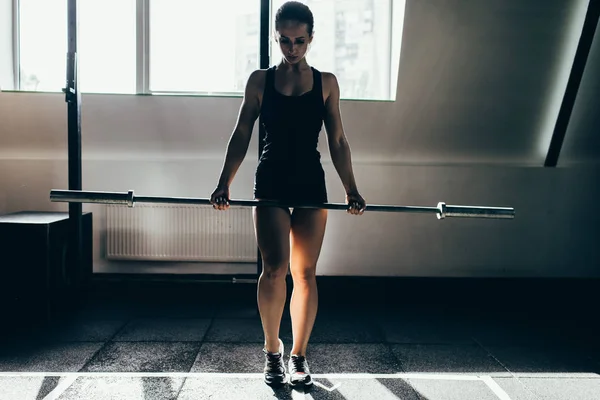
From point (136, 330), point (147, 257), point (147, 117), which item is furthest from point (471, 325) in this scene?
point (147, 117)

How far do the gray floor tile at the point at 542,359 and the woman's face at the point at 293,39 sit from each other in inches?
71.9

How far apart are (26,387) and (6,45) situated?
8.66 ft

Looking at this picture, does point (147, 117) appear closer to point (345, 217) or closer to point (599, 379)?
point (345, 217)

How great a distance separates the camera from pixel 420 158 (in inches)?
148

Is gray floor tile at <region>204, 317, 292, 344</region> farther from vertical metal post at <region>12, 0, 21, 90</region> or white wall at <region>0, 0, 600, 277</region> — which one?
vertical metal post at <region>12, 0, 21, 90</region>

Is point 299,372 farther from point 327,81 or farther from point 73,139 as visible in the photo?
point 73,139

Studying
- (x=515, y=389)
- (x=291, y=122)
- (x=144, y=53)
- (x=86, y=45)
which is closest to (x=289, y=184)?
(x=291, y=122)

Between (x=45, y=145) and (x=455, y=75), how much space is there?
3.07 meters

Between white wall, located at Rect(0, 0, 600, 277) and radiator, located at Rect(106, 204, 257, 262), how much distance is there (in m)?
0.13

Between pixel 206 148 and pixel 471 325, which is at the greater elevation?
pixel 206 148

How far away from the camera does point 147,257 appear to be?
11.7 ft

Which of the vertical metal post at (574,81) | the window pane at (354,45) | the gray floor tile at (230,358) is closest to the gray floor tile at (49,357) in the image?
the gray floor tile at (230,358)

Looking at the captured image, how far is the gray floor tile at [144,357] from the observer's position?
7.65ft

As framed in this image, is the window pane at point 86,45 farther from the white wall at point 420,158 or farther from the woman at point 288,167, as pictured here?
the woman at point 288,167
